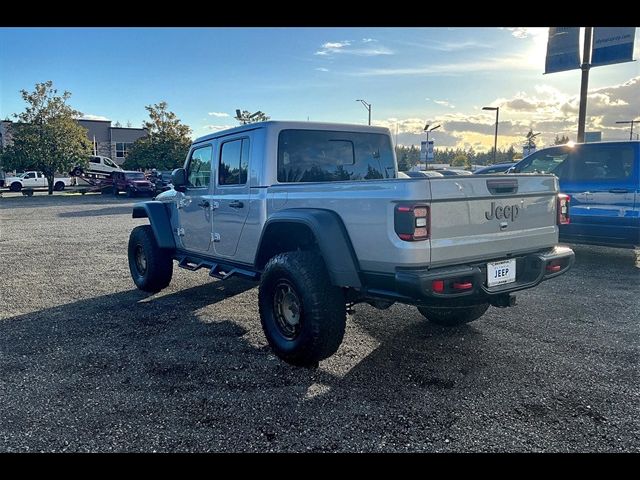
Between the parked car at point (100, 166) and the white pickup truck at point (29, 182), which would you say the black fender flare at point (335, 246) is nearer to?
the parked car at point (100, 166)

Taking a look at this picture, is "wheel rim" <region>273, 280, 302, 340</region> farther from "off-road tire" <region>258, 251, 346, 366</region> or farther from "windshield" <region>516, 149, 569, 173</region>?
"windshield" <region>516, 149, 569, 173</region>

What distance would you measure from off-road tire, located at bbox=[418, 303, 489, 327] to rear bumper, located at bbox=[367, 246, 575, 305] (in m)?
0.99

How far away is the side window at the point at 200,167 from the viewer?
211 inches

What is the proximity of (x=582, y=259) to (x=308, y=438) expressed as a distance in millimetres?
7239

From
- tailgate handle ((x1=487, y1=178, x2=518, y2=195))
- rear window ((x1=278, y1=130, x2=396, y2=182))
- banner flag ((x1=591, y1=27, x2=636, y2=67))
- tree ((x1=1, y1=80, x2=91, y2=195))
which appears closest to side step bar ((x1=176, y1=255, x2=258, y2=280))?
rear window ((x1=278, y1=130, x2=396, y2=182))

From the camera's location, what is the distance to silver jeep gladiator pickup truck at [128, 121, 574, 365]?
3168 mm

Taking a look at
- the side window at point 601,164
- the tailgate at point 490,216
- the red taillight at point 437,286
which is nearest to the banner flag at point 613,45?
the side window at point 601,164

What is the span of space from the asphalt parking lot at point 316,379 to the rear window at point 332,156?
1570 mm

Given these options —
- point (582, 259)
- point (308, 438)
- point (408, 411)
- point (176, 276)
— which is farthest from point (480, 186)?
point (582, 259)

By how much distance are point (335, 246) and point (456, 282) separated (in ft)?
2.90

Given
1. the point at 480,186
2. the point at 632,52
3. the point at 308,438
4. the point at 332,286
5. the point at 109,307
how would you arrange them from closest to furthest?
the point at 308,438, the point at 480,186, the point at 332,286, the point at 109,307, the point at 632,52

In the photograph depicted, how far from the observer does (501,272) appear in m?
3.50

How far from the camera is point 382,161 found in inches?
204

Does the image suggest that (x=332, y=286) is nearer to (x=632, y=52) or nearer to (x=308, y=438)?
(x=308, y=438)
